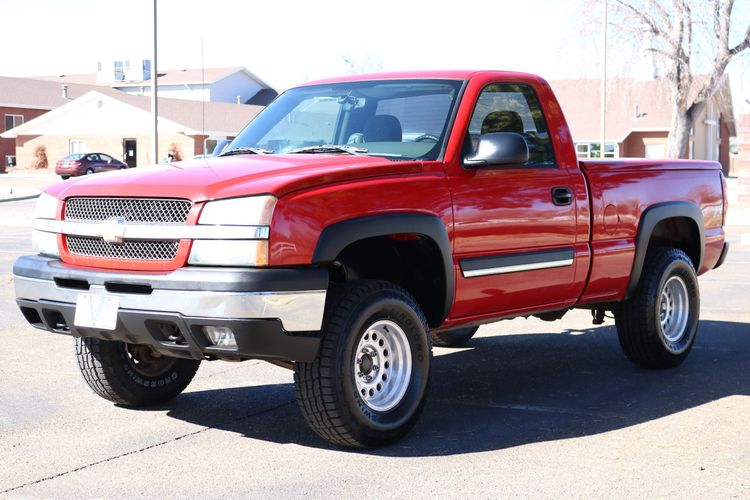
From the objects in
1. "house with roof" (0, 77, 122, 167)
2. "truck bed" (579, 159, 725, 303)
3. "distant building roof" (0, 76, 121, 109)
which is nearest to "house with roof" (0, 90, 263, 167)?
"house with roof" (0, 77, 122, 167)

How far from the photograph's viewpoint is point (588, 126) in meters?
66.2

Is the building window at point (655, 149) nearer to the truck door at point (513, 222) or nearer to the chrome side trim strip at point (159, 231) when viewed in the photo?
the truck door at point (513, 222)

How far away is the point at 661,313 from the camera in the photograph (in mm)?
8258

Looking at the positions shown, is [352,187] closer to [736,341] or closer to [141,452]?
[141,452]

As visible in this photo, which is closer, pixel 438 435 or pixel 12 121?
pixel 438 435

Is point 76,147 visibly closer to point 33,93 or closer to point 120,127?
point 120,127

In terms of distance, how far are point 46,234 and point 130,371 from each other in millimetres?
997

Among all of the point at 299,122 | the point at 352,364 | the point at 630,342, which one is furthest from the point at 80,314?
the point at 630,342

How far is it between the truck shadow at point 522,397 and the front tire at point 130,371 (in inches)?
6.3

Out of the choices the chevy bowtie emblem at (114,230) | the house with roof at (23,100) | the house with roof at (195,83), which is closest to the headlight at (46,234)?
the chevy bowtie emblem at (114,230)

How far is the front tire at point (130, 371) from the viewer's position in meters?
6.50

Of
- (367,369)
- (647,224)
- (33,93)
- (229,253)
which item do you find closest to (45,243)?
(229,253)

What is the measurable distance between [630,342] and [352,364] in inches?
123

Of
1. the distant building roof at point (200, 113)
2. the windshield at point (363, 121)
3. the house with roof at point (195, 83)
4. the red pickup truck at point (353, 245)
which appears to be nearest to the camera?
the red pickup truck at point (353, 245)
